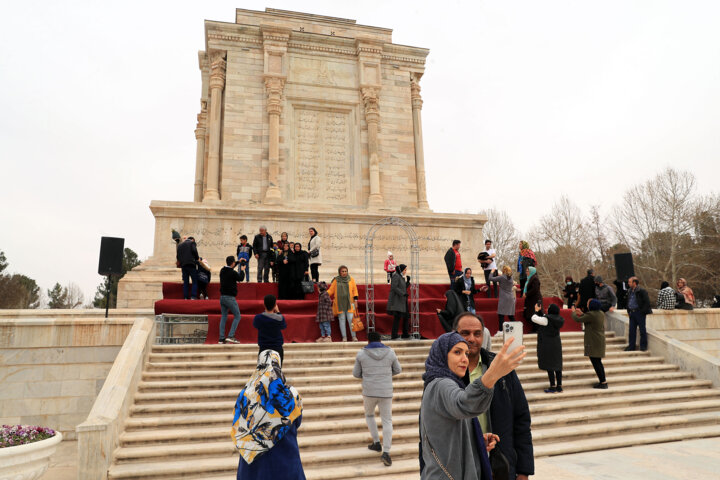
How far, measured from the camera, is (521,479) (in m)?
3.04

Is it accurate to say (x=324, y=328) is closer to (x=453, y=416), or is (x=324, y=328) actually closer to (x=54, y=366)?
(x=54, y=366)

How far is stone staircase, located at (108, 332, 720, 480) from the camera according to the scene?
6.18 metres

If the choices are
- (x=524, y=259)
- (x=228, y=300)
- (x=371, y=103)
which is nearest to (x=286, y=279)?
(x=228, y=300)

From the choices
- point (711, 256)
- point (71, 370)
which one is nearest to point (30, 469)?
point (71, 370)

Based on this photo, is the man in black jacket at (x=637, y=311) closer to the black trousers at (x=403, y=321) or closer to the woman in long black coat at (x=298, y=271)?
the black trousers at (x=403, y=321)

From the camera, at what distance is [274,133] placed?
19031mm

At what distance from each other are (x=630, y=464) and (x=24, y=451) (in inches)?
294

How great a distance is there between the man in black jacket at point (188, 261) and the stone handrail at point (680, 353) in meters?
10.7

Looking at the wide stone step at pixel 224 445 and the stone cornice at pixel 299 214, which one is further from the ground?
the stone cornice at pixel 299 214

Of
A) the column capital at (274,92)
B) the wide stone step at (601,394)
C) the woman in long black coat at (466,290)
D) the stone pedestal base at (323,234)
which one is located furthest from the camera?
the column capital at (274,92)

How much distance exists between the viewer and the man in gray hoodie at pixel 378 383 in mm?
6199

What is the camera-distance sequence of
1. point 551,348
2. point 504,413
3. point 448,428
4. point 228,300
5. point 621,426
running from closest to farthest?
point 448,428, point 504,413, point 621,426, point 551,348, point 228,300

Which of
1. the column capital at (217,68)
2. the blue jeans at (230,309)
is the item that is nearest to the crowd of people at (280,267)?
the blue jeans at (230,309)

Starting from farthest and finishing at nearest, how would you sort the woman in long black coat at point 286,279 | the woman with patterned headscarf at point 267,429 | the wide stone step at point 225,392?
the woman in long black coat at point 286,279, the wide stone step at point 225,392, the woman with patterned headscarf at point 267,429
